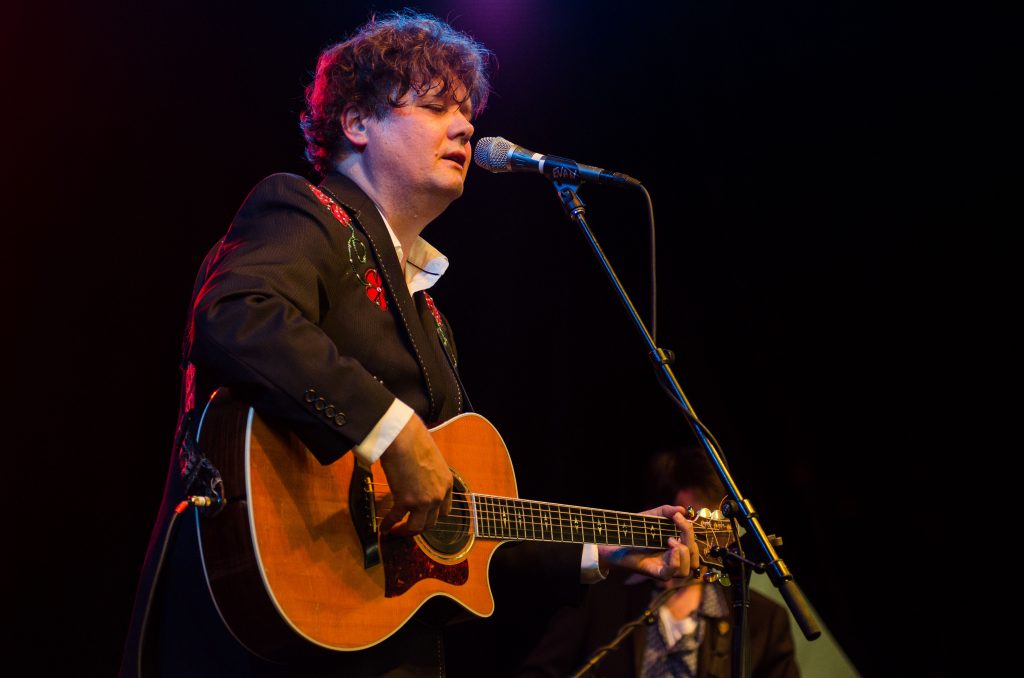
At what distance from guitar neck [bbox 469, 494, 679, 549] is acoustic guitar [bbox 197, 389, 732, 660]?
0.05 feet

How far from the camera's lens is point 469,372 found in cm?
461

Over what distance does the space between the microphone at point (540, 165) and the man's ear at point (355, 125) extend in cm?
34

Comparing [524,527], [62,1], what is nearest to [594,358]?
[524,527]

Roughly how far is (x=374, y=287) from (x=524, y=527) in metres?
0.75

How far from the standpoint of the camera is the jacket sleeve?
154 centimetres

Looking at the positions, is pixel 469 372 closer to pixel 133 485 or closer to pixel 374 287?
pixel 133 485

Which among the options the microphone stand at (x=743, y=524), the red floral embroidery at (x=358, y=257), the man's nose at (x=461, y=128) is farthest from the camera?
the man's nose at (x=461, y=128)

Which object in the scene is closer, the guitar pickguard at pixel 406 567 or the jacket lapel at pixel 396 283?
the guitar pickguard at pixel 406 567

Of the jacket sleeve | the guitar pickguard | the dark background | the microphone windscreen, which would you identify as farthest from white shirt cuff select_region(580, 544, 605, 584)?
the dark background

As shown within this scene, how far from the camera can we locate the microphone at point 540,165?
2.42 metres

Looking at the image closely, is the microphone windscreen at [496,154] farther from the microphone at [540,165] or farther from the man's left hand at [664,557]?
the man's left hand at [664,557]

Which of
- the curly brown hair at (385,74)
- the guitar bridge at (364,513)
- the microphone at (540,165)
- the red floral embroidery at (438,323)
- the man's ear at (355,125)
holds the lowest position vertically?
the guitar bridge at (364,513)

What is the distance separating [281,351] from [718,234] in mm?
3818

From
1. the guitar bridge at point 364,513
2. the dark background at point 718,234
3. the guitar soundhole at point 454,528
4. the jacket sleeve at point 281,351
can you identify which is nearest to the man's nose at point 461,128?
the jacket sleeve at point 281,351
